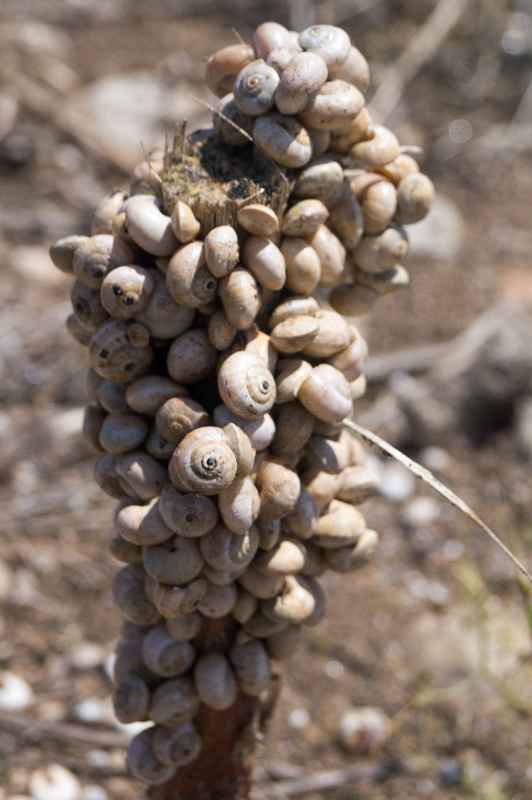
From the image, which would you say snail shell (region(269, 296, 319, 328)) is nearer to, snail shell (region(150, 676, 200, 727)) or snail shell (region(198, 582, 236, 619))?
snail shell (region(198, 582, 236, 619))

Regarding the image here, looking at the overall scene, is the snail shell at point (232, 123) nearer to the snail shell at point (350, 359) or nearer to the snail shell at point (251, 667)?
the snail shell at point (350, 359)

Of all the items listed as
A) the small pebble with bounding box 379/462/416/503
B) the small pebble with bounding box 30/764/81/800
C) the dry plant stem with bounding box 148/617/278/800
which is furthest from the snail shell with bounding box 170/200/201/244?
the small pebble with bounding box 379/462/416/503

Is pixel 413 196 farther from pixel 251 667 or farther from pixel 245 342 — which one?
pixel 251 667

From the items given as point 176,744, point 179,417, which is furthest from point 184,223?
point 176,744

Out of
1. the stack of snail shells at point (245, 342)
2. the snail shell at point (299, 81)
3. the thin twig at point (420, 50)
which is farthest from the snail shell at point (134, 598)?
the thin twig at point (420, 50)

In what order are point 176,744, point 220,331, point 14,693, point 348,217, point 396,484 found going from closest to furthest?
point 220,331, point 348,217, point 176,744, point 14,693, point 396,484

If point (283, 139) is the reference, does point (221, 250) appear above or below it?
below

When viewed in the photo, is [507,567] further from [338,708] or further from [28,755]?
[28,755]
